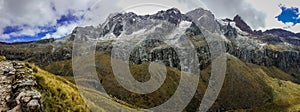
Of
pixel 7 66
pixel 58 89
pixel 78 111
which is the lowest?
pixel 78 111

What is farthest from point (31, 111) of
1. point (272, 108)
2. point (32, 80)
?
point (272, 108)

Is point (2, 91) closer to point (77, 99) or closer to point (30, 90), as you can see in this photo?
point (30, 90)

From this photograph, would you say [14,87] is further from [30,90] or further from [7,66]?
[7,66]

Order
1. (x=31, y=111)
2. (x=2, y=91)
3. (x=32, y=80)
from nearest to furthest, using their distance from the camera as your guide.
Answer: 1. (x=31, y=111)
2. (x=2, y=91)
3. (x=32, y=80)

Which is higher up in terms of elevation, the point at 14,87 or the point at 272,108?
the point at 14,87

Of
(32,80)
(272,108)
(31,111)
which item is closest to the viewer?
(31,111)

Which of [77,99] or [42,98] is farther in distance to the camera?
[77,99]
